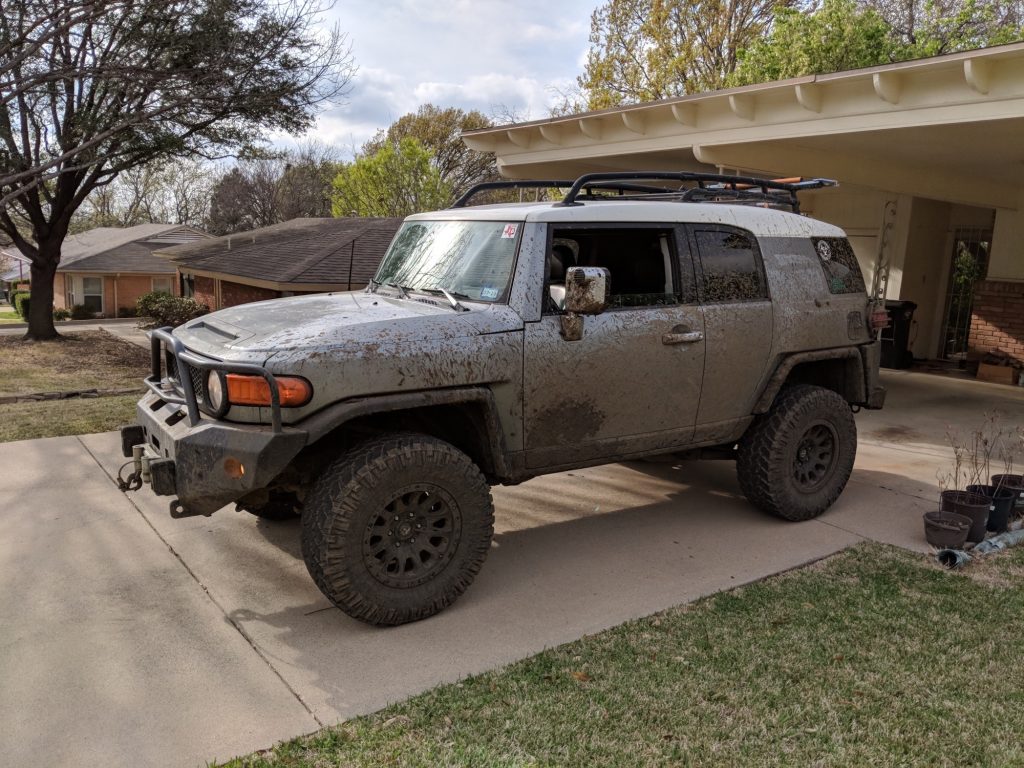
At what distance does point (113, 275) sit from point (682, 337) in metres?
38.6

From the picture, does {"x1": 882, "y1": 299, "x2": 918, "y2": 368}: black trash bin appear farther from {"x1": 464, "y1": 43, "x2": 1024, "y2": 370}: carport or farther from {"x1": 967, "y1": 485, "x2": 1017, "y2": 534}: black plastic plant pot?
{"x1": 967, "y1": 485, "x2": 1017, "y2": 534}: black plastic plant pot

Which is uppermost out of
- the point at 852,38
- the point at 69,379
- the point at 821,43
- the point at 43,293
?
the point at 852,38

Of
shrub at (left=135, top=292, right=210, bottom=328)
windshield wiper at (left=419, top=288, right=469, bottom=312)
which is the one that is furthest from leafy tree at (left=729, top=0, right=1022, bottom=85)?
windshield wiper at (left=419, top=288, right=469, bottom=312)

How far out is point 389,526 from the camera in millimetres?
4125

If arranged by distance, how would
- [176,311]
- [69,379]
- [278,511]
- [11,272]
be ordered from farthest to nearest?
[11,272], [176,311], [69,379], [278,511]

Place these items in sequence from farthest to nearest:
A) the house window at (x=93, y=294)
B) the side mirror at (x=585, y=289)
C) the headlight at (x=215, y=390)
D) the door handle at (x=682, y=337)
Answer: the house window at (x=93, y=294), the door handle at (x=682, y=337), the side mirror at (x=585, y=289), the headlight at (x=215, y=390)

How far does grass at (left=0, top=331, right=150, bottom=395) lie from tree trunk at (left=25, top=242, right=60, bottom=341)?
421 millimetres

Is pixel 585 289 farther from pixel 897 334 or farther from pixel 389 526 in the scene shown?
pixel 897 334

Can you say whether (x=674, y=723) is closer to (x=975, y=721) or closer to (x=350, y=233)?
(x=975, y=721)

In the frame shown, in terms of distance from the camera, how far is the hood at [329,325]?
3.96 meters

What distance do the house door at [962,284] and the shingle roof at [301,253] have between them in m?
10.2

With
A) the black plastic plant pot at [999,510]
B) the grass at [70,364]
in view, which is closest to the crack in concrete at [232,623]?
the black plastic plant pot at [999,510]

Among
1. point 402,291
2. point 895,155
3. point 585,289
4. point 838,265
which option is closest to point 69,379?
point 402,291

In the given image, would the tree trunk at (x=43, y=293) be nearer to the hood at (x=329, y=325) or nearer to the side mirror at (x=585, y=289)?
the hood at (x=329, y=325)
